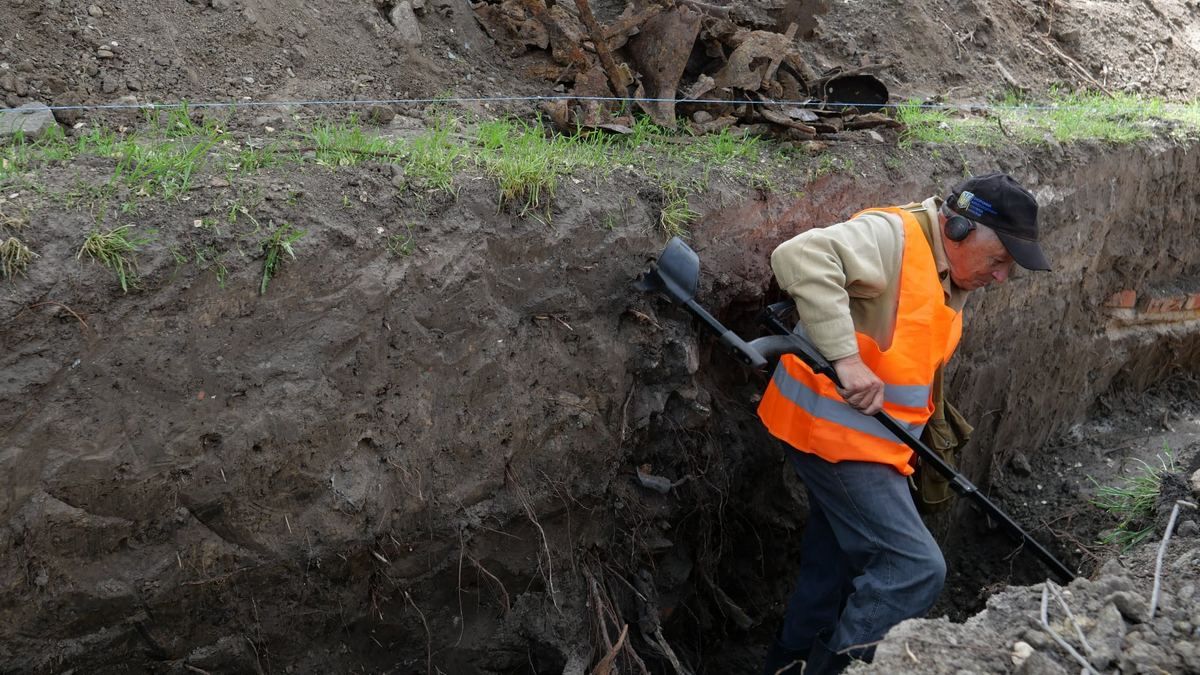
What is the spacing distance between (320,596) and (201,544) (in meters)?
0.43

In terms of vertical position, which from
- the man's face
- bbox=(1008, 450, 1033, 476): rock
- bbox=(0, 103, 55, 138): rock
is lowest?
bbox=(1008, 450, 1033, 476): rock

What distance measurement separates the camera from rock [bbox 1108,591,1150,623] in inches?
92.7

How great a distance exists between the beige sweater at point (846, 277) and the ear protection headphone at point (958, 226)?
0.18 ft

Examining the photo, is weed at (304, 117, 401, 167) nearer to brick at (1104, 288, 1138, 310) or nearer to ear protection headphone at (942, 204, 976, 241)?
ear protection headphone at (942, 204, 976, 241)

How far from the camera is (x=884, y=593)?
10.0 feet

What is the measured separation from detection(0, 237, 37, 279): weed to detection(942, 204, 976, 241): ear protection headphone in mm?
2707

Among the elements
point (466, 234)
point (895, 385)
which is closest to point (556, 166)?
point (466, 234)

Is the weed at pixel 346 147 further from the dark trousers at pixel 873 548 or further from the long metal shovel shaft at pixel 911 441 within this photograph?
the dark trousers at pixel 873 548

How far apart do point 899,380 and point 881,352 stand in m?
0.11

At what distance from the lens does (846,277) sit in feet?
9.93

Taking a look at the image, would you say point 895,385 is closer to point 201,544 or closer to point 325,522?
point 325,522

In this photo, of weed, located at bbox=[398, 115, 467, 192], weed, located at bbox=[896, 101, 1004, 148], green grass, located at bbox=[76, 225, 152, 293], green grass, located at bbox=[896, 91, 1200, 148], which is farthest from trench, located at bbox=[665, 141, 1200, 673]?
green grass, located at bbox=[76, 225, 152, 293]

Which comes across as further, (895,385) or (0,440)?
(895,385)

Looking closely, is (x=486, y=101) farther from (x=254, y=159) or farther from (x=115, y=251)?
(x=115, y=251)
